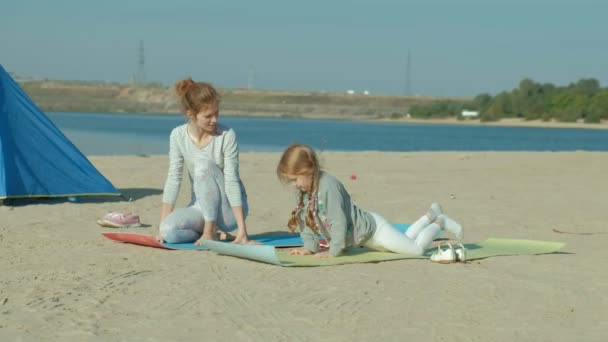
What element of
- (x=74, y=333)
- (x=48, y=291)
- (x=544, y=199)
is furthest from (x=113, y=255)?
(x=544, y=199)

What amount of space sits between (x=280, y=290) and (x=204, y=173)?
1.81 meters

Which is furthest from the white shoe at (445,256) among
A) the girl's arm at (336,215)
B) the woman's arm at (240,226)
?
the woman's arm at (240,226)

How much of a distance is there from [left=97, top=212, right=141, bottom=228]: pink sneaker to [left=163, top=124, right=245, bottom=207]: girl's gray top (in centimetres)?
112

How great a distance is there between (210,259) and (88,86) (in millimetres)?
112480

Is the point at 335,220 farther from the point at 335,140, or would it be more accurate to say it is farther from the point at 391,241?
the point at 335,140

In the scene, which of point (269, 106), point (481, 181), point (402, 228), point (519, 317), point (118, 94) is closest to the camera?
point (519, 317)

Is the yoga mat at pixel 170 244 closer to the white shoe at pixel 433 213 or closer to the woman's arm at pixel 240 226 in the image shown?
the woman's arm at pixel 240 226

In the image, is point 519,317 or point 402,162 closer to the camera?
point 519,317

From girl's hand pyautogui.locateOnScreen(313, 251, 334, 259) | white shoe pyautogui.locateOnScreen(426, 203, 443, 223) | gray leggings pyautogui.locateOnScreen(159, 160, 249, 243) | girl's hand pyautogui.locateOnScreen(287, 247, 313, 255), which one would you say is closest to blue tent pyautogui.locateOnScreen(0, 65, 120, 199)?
gray leggings pyautogui.locateOnScreen(159, 160, 249, 243)

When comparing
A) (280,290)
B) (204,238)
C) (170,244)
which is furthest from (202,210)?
(280,290)

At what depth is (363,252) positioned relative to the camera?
23.0ft

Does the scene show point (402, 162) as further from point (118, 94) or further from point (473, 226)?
point (118, 94)

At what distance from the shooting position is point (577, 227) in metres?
8.88

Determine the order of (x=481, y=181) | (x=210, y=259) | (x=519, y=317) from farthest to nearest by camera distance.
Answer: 1. (x=481, y=181)
2. (x=210, y=259)
3. (x=519, y=317)
